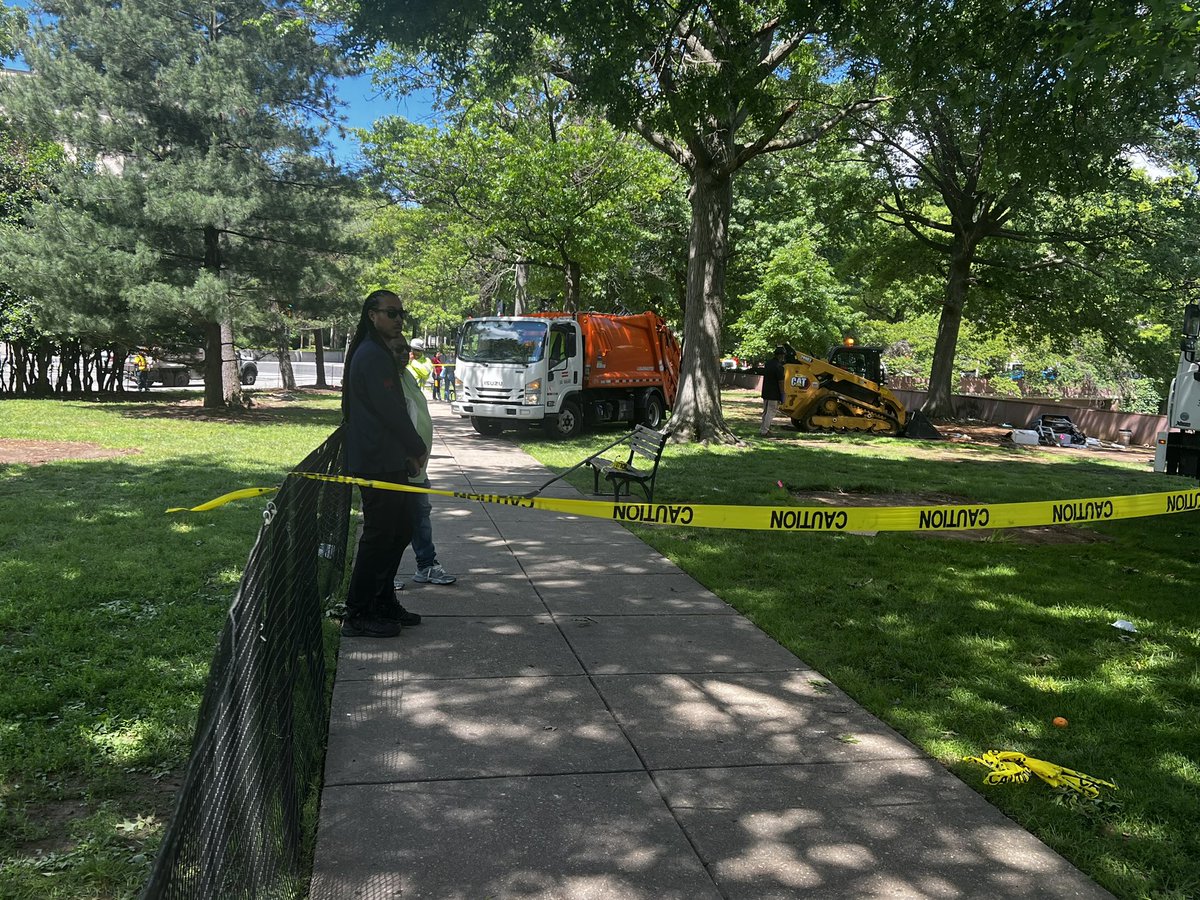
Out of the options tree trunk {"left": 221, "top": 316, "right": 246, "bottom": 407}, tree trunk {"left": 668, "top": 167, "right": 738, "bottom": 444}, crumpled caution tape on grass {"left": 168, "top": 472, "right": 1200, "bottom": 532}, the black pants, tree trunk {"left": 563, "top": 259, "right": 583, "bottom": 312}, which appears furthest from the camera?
tree trunk {"left": 563, "top": 259, "right": 583, "bottom": 312}

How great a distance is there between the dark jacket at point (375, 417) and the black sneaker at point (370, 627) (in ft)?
3.01

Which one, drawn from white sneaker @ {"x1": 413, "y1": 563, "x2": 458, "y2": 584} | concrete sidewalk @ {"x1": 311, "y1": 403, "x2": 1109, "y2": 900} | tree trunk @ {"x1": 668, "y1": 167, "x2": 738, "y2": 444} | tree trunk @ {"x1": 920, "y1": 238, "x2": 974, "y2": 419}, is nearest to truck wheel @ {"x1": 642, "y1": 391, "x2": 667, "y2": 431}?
tree trunk @ {"x1": 668, "y1": 167, "x2": 738, "y2": 444}

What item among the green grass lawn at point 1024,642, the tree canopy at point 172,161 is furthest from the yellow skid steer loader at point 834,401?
the tree canopy at point 172,161

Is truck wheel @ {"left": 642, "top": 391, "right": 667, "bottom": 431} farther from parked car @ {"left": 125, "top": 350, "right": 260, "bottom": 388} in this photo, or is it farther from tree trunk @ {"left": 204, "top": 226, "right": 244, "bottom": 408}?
parked car @ {"left": 125, "top": 350, "right": 260, "bottom": 388}

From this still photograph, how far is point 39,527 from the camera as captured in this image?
7.46 m

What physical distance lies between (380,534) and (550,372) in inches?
504

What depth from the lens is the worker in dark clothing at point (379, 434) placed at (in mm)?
4973

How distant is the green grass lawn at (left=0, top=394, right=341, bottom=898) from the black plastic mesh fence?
520 mm

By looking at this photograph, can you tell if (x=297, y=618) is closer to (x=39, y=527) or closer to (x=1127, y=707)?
(x=1127, y=707)

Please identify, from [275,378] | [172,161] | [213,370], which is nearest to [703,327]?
[172,161]

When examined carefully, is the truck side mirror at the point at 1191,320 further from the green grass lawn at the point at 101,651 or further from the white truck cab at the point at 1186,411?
the green grass lawn at the point at 101,651

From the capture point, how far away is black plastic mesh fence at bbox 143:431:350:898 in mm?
1892

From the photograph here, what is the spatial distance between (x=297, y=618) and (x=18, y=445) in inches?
456

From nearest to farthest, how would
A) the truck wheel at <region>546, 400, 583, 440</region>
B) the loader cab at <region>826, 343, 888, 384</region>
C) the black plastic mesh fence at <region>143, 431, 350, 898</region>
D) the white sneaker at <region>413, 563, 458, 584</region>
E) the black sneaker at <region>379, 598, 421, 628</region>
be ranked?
the black plastic mesh fence at <region>143, 431, 350, 898</region> < the black sneaker at <region>379, 598, 421, 628</region> < the white sneaker at <region>413, 563, 458, 584</region> < the truck wheel at <region>546, 400, 583, 440</region> < the loader cab at <region>826, 343, 888, 384</region>
